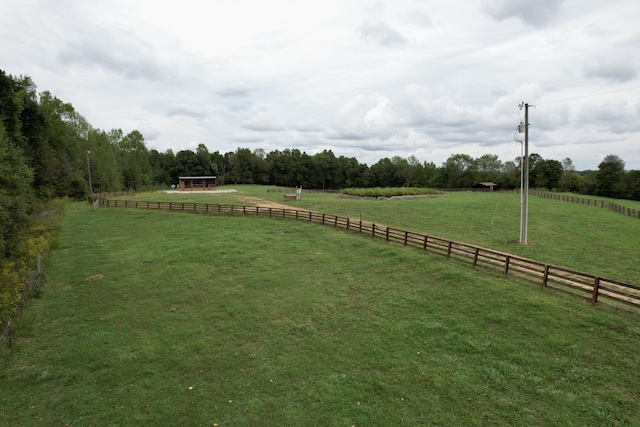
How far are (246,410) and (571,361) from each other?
814 centimetres

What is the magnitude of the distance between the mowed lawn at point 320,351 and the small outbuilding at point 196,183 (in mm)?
50271

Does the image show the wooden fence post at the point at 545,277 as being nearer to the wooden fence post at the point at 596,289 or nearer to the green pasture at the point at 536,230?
the wooden fence post at the point at 596,289

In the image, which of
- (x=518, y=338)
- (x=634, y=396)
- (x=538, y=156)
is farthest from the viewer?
(x=538, y=156)

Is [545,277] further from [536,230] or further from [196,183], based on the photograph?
[196,183]

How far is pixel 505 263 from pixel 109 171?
227ft

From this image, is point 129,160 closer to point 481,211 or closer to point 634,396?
point 481,211

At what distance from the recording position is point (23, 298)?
1381cm

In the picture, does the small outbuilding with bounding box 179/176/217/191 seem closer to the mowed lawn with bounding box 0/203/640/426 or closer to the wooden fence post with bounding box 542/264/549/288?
the mowed lawn with bounding box 0/203/640/426

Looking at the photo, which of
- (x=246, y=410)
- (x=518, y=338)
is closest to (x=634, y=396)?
(x=518, y=338)

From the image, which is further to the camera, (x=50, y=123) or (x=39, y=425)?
(x=50, y=123)

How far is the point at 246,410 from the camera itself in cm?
779

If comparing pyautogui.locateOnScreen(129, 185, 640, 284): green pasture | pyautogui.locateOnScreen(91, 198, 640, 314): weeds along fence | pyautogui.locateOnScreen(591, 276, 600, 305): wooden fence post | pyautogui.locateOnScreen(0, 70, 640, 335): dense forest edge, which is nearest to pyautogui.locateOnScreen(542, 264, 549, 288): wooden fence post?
pyautogui.locateOnScreen(91, 198, 640, 314): weeds along fence

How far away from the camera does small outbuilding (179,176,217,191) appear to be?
65.4 m

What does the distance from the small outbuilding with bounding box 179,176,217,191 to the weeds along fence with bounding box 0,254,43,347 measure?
164ft
